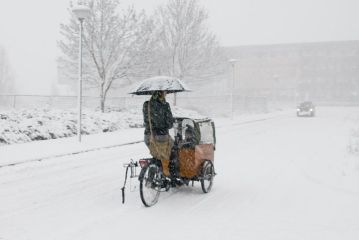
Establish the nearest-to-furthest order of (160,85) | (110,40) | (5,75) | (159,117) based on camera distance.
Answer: (159,117) → (160,85) → (110,40) → (5,75)

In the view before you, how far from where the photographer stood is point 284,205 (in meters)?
7.66

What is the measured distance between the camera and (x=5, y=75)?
2472 inches

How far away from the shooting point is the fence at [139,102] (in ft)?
97.5

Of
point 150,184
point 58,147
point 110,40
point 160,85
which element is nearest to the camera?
point 150,184

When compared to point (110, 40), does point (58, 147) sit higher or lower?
lower

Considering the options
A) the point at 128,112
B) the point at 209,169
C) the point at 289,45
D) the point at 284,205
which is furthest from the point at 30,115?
the point at 289,45

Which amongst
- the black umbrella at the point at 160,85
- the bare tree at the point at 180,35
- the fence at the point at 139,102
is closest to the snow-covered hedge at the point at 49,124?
the fence at the point at 139,102

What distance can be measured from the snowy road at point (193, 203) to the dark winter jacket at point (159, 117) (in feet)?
4.17

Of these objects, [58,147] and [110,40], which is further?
[110,40]

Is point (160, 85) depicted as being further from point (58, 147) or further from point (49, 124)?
point (49, 124)

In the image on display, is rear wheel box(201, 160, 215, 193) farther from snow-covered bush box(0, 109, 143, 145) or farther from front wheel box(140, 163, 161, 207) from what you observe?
snow-covered bush box(0, 109, 143, 145)

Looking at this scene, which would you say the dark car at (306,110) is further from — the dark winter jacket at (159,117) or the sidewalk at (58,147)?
the dark winter jacket at (159,117)

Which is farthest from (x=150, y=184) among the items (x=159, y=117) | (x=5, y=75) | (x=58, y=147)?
(x=5, y=75)

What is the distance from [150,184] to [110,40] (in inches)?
835
